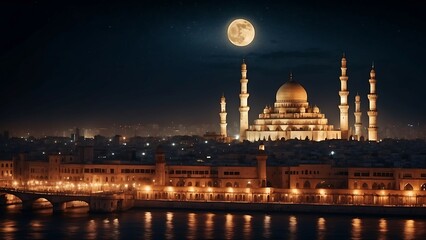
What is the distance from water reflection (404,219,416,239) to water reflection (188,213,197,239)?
20.3ft

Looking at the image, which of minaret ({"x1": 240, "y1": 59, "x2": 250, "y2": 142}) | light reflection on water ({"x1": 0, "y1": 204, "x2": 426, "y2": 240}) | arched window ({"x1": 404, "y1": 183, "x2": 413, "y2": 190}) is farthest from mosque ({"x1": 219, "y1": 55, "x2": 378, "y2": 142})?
light reflection on water ({"x1": 0, "y1": 204, "x2": 426, "y2": 240})

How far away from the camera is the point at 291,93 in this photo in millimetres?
65312

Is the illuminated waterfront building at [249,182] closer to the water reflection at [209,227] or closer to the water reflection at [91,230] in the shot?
the water reflection at [209,227]

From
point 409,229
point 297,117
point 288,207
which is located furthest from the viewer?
point 297,117

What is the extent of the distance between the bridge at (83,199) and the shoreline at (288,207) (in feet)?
3.41

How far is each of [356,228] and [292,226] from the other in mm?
2009

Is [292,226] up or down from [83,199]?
down

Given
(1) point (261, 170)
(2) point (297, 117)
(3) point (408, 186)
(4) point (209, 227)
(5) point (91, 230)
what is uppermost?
(2) point (297, 117)

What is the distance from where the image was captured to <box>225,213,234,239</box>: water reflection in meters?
36.5

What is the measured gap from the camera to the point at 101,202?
42.9 metres

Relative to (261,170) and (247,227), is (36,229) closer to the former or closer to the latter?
(247,227)

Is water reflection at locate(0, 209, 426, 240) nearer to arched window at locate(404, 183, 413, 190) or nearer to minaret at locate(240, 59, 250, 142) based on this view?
arched window at locate(404, 183, 413, 190)

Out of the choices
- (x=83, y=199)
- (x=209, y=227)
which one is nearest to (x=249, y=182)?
(x=83, y=199)

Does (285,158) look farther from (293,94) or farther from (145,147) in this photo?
(145,147)
